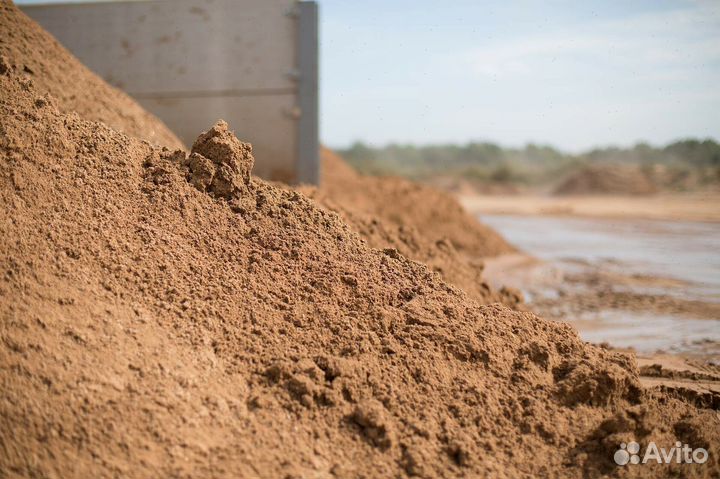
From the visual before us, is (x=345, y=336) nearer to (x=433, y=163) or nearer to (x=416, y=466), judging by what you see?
(x=416, y=466)

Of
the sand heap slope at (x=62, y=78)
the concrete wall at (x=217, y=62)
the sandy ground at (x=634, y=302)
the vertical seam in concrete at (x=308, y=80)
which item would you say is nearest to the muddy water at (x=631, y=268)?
the sandy ground at (x=634, y=302)

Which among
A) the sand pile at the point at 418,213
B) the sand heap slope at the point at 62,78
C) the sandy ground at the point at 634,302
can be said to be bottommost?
the sandy ground at the point at 634,302

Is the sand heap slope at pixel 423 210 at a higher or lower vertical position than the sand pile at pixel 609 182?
lower

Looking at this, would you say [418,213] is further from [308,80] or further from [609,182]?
[609,182]

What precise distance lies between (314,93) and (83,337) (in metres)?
5.60

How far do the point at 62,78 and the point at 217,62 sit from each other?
10.1ft

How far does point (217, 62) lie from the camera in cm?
805

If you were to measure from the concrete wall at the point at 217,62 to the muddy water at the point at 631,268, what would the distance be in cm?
322

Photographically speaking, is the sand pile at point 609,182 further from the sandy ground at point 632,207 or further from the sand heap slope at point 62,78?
the sand heap slope at point 62,78

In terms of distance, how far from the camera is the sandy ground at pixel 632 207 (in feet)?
56.4

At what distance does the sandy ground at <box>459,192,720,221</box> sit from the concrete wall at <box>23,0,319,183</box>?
11.9m

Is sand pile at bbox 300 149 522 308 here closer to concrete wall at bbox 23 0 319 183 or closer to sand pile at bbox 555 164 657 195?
concrete wall at bbox 23 0 319 183

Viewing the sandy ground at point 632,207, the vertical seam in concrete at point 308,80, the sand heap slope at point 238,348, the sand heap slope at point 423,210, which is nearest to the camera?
the sand heap slope at point 238,348

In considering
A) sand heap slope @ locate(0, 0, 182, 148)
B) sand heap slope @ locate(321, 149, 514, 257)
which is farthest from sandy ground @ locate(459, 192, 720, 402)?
sand heap slope @ locate(0, 0, 182, 148)
